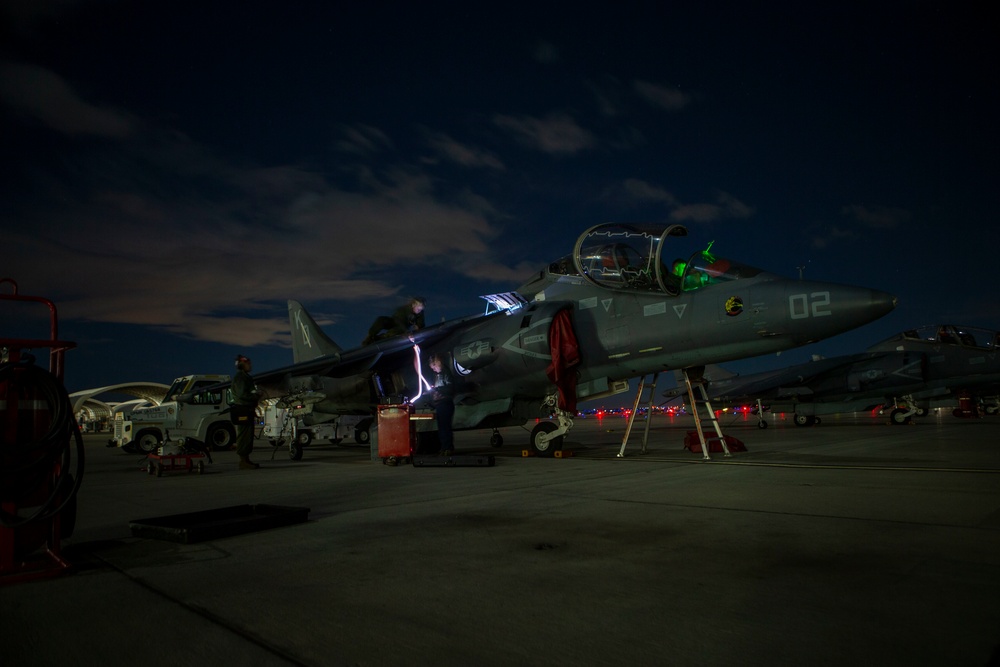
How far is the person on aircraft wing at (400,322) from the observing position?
13586 mm

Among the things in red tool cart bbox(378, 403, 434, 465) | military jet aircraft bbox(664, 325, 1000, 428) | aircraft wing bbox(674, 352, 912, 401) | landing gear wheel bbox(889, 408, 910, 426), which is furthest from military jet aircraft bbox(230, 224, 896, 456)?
landing gear wheel bbox(889, 408, 910, 426)

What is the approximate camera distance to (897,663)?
1.73 meters

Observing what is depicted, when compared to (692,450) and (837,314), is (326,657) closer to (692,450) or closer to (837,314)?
(837,314)

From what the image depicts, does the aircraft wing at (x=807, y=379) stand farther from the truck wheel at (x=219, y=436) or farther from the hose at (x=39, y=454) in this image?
the hose at (x=39, y=454)

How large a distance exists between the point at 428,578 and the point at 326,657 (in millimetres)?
924

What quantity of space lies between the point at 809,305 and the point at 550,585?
20.4 feet

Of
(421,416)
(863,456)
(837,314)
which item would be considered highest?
(837,314)

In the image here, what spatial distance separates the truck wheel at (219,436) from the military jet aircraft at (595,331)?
15.4ft

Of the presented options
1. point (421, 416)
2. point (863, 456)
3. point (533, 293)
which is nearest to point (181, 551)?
point (421, 416)

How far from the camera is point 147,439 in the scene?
54.7 feet

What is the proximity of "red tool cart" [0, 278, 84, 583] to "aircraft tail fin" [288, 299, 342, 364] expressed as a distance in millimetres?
14678

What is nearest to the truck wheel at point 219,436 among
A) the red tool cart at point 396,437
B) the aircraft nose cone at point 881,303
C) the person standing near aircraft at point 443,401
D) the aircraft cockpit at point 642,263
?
the person standing near aircraft at point 443,401

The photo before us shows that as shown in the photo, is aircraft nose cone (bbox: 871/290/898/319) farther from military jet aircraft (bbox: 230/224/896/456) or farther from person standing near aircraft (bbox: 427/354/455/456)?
person standing near aircraft (bbox: 427/354/455/456)

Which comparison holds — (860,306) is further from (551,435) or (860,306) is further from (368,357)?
(368,357)
